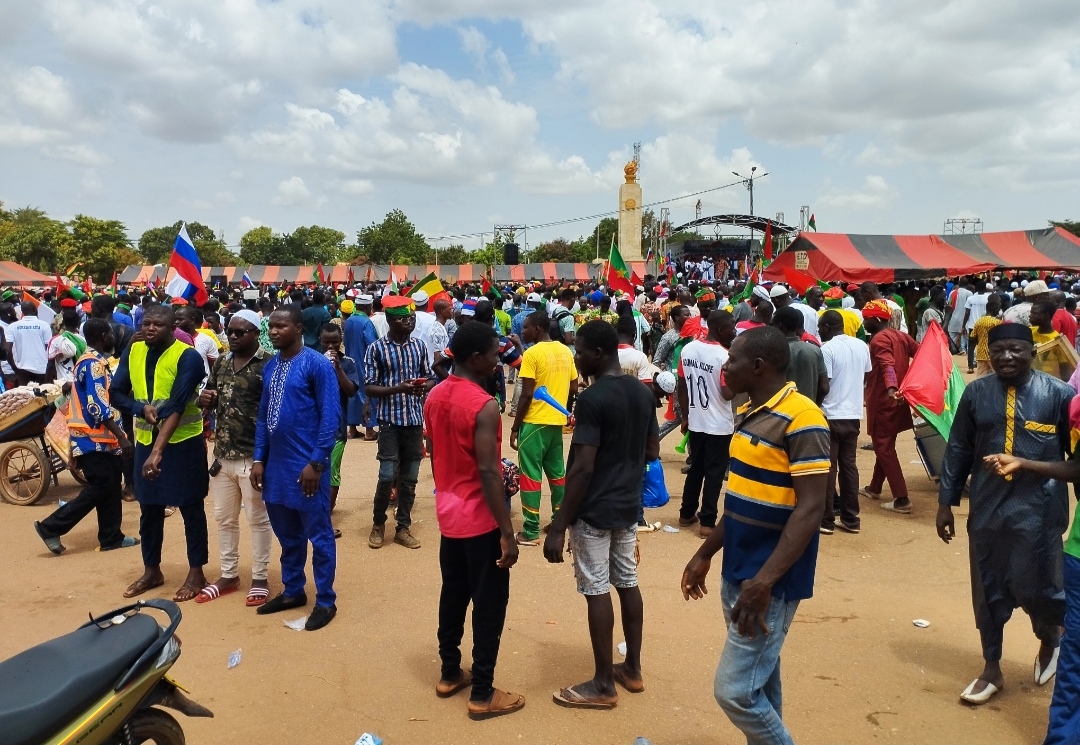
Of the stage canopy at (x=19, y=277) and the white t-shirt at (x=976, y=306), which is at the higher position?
the stage canopy at (x=19, y=277)

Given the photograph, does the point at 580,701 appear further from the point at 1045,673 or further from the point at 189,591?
the point at 189,591

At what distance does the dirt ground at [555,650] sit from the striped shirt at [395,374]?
1071 mm

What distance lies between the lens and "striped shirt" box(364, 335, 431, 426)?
229 inches

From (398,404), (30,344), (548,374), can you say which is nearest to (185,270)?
(30,344)

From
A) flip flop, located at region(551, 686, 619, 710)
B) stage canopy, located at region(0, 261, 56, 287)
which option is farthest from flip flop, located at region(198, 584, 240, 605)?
stage canopy, located at region(0, 261, 56, 287)

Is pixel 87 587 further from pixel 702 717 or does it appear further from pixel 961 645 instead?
pixel 961 645

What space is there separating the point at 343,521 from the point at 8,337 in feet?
21.7

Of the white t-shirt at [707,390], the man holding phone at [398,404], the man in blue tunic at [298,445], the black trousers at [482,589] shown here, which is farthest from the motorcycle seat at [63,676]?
the white t-shirt at [707,390]

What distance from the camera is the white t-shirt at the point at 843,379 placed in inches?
249

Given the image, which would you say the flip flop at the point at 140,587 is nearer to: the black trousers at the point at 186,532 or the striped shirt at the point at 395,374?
the black trousers at the point at 186,532

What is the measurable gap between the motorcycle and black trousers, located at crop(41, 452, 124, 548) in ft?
10.5

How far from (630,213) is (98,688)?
3837cm

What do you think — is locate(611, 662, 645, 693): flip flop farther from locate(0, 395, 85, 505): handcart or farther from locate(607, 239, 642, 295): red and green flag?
locate(607, 239, 642, 295): red and green flag

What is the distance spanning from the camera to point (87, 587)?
5305mm
